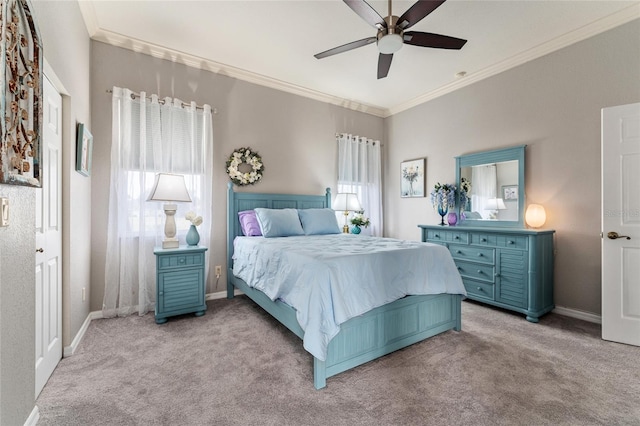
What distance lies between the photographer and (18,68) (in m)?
1.29

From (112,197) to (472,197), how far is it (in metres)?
4.54

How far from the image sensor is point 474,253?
3547mm

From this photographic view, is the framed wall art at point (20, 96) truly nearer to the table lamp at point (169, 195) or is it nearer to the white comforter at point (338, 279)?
the table lamp at point (169, 195)

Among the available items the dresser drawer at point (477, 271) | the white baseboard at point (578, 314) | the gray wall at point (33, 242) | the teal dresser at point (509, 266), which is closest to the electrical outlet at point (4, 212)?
the gray wall at point (33, 242)

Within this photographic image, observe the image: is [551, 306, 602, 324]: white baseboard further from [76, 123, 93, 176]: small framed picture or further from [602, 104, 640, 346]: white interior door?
[76, 123, 93, 176]: small framed picture

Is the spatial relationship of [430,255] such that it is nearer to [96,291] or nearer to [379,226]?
[379,226]

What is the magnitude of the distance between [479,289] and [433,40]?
9.26 feet

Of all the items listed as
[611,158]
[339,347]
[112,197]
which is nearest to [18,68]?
[112,197]

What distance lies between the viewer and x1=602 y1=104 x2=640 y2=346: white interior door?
2490mm

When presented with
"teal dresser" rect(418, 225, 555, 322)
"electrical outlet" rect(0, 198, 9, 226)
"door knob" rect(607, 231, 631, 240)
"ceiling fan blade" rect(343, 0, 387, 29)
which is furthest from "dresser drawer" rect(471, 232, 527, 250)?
"electrical outlet" rect(0, 198, 9, 226)

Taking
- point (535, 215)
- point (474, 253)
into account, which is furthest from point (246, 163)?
point (535, 215)

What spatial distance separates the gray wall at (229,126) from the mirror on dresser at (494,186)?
1.95m

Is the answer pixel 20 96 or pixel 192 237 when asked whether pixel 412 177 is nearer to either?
pixel 192 237

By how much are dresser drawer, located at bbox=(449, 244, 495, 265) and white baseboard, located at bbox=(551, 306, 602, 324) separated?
85cm
